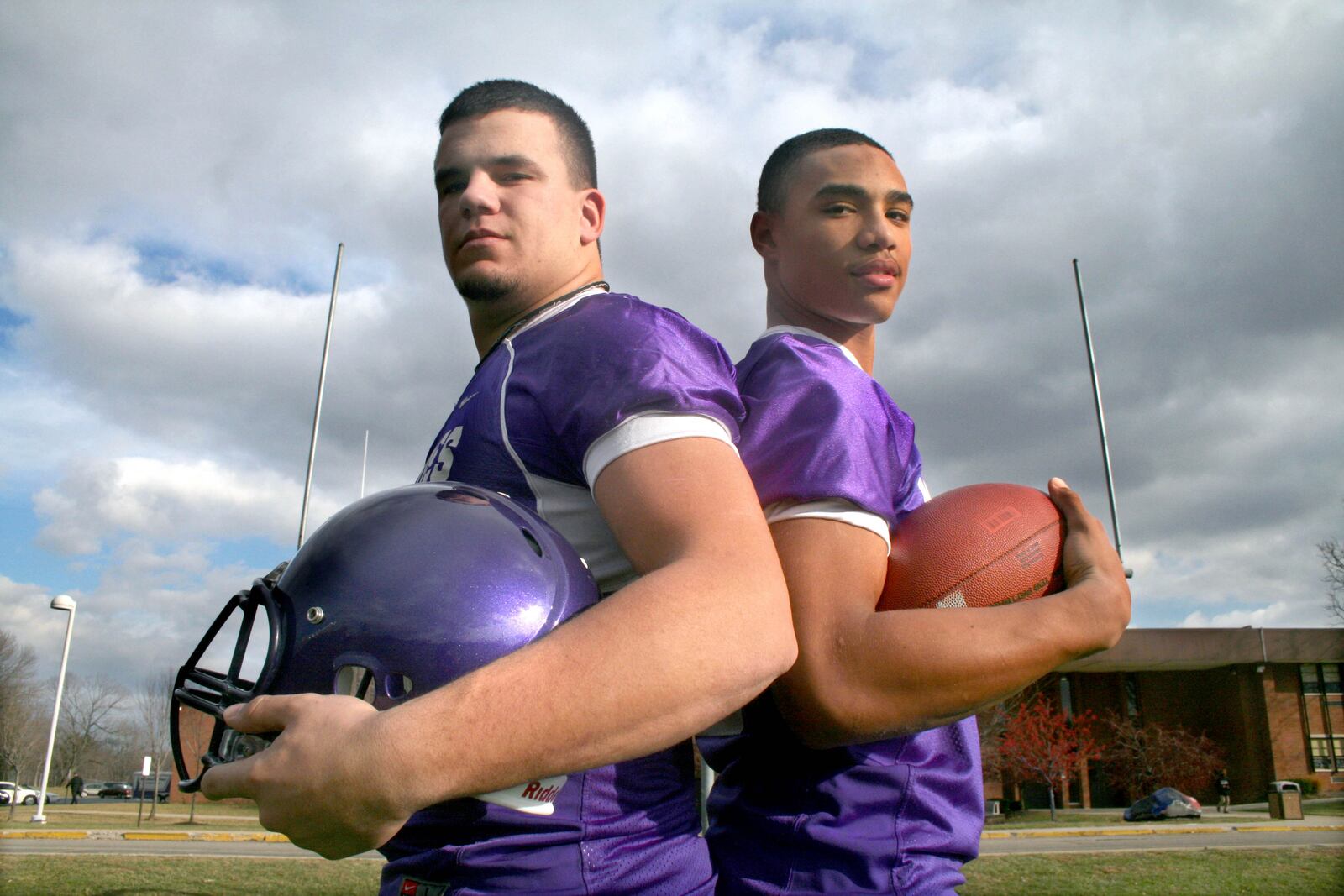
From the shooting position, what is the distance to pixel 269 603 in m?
1.74

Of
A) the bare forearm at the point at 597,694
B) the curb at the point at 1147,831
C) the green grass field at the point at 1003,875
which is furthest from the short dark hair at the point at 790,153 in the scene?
the curb at the point at 1147,831

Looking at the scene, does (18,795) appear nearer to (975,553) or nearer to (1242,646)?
(1242,646)

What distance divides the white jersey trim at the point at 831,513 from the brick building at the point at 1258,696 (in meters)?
41.2

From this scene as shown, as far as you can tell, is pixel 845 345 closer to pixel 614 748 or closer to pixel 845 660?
pixel 845 660

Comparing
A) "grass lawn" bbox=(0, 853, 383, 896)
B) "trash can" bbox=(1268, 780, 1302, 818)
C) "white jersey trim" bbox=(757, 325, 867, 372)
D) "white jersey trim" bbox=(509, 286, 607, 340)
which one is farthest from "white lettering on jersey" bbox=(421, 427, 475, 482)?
"trash can" bbox=(1268, 780, 1302, 818)

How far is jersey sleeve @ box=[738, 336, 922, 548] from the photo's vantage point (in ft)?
6.88

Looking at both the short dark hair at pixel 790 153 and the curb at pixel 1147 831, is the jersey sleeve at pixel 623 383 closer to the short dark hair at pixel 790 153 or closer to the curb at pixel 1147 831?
the short dark hair at pixel 790 153

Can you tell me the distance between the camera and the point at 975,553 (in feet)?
7.35

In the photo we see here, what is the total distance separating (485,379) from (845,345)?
134cm

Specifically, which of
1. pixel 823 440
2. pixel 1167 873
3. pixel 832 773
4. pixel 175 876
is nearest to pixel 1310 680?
pixel 1167 873

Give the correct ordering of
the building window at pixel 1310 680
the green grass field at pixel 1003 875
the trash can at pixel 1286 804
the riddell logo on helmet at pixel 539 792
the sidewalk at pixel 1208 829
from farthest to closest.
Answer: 1. the building window at pixel 1310 680
2. the trash can at pixel 1286 804
3. the sidewalk at pixel 1208 829
4. the green grass field at pixel 1003 875
5. the riddell logo on helmet at pixel 539 792

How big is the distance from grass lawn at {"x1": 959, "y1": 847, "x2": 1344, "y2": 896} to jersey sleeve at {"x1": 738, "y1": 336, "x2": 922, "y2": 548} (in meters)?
10.2

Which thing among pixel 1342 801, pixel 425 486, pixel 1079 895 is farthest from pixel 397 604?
pixel 1342 801

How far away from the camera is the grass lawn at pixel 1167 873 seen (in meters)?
11.0
